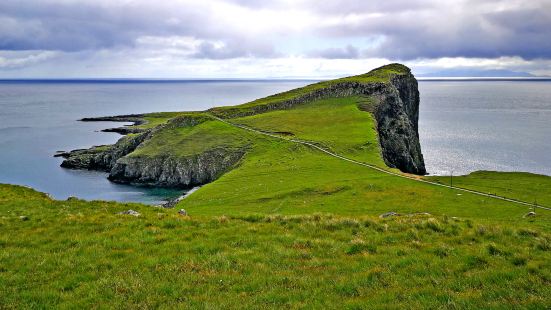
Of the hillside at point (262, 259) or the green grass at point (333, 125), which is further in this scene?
the green grass at point (333, 125)

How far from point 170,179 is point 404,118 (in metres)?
77.0

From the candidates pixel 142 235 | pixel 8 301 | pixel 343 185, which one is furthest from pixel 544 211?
pixel 8 301

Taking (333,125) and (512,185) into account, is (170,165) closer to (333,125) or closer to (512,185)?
(333,125)

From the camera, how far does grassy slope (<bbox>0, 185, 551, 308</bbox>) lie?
13.1m

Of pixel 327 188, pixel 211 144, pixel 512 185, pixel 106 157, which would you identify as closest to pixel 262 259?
pixel 327 188

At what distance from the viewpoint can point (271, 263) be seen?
16.3 metres

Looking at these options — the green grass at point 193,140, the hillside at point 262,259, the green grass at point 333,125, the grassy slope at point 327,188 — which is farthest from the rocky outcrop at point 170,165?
the hillside at point 262,259

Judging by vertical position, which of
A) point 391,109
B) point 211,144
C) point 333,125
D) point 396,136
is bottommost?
point 396,136

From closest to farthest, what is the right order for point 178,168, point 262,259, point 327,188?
point 262,259 < point 327,188 < point 178,168

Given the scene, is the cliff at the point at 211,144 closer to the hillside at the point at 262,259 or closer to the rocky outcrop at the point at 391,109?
the rocky outcrop at the point at 391,109

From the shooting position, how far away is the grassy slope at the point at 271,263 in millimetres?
13070

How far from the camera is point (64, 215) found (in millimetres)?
25391

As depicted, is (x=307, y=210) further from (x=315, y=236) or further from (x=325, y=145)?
(x=325, y=145)

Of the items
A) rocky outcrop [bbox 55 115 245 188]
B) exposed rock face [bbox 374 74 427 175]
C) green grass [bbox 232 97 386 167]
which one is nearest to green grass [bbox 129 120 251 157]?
rocky outcrop [bbox 55 115 245 188]
